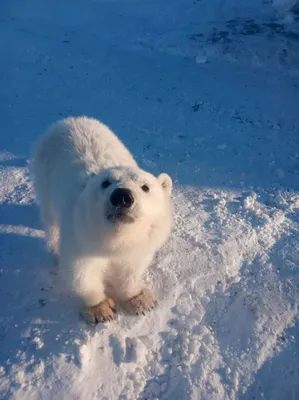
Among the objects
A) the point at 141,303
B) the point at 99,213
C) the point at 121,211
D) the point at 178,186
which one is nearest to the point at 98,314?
the point at 141,303

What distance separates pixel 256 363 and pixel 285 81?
19.5 feet

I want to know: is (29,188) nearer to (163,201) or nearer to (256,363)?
(163,201)

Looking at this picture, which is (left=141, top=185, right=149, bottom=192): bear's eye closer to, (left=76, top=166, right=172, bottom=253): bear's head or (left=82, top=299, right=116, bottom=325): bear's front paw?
(left=76, top=166, right=172, bottom=253): bear's head

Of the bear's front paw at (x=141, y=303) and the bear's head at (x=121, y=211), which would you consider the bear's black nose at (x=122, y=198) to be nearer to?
the bear's head at (x=121, y=211)

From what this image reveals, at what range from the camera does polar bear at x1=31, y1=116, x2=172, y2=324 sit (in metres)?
2.72

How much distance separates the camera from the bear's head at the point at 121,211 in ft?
8.56

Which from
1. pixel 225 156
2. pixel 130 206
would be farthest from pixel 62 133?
pixel 225 156

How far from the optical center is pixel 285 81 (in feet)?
24.3

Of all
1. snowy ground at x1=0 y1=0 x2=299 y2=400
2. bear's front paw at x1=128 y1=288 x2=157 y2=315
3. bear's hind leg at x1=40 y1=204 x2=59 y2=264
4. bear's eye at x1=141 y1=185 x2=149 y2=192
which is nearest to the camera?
bear's eye at x1=141 y1=185 x2=149 y2=192

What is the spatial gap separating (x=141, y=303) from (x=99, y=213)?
130 cm

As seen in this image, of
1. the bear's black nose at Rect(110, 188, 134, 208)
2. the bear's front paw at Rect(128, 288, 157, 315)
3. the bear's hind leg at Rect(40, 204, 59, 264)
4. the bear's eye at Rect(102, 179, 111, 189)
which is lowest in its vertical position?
→ the bear's front paw at Rect(128, 288, 157, 315)

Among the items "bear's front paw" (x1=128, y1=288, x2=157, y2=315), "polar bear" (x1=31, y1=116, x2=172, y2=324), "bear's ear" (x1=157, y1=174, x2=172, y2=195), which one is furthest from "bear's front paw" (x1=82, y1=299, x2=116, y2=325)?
"bear's ear" (x1=157, y1=174, x2=172, y2=195)

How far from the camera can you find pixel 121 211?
102 inches

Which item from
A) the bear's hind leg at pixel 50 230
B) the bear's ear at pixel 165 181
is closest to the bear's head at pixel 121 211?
the bear's ear at pixel 165 181
